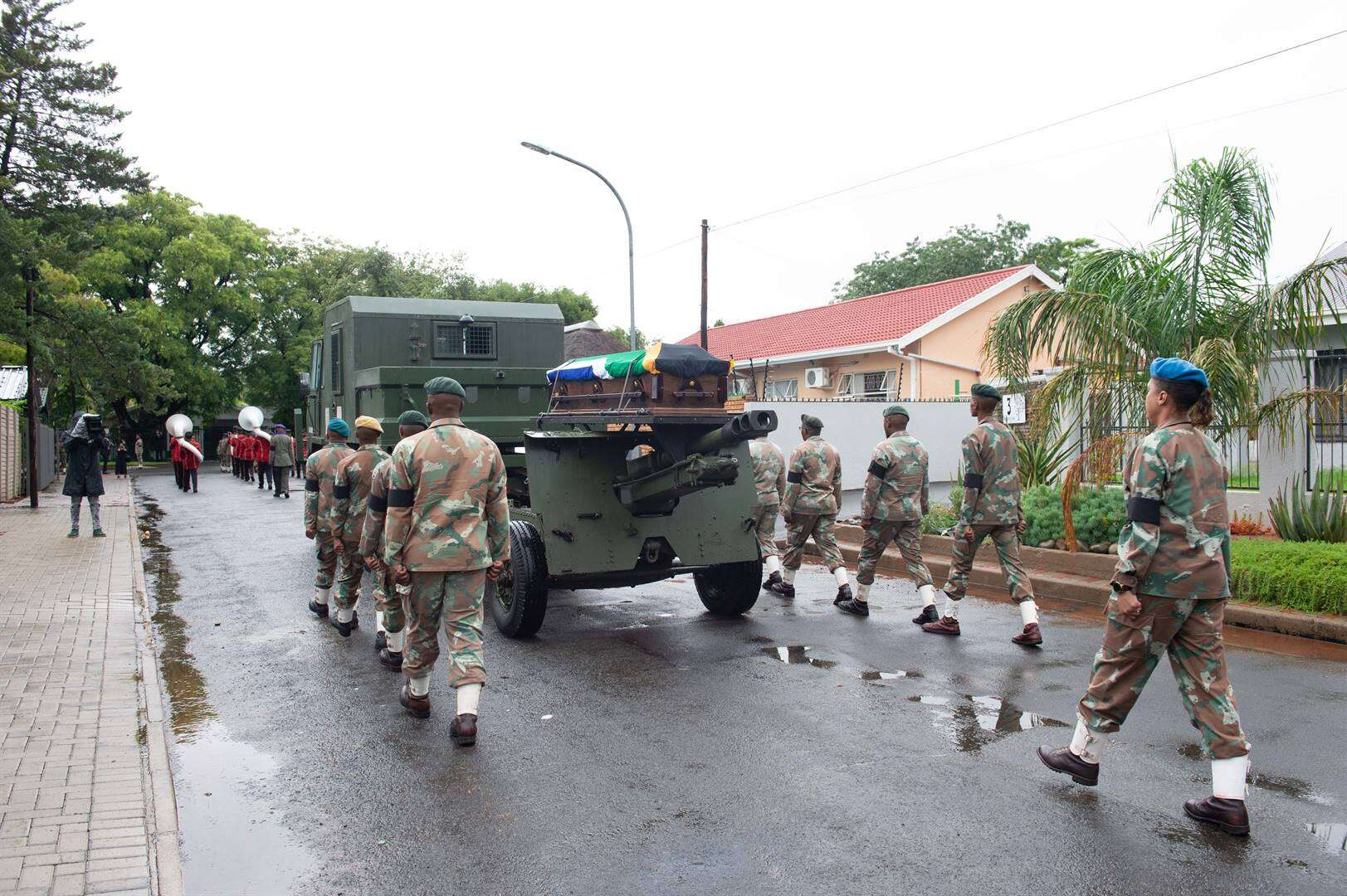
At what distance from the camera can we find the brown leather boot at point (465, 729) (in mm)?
5277

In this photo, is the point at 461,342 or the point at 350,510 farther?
the point at 461,342

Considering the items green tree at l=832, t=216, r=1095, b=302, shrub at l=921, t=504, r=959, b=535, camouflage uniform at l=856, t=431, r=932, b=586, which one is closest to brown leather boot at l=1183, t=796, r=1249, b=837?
camouflage uniform at l=856, t=431, r=932, b=586

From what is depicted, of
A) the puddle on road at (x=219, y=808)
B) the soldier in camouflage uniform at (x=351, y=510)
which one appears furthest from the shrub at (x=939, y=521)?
the puddle on road at (x=219, y=808)

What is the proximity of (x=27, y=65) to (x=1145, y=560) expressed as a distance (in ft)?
63.2

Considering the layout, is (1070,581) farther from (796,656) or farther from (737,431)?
(737,431)

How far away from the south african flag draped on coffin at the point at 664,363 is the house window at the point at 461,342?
4.23m

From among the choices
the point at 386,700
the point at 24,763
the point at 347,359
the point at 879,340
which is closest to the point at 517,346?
the point at 347,359

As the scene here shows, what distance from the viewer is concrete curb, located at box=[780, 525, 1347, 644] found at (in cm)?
757

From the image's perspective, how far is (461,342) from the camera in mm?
11898

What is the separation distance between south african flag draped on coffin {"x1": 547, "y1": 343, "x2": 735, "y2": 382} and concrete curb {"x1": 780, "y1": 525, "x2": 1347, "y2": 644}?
3334mm

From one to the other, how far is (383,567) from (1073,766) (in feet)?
12.5

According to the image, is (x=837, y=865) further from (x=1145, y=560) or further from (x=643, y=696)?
(x=643, y=696)

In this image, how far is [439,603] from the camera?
5.58 m

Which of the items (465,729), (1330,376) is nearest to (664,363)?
(465,729)
